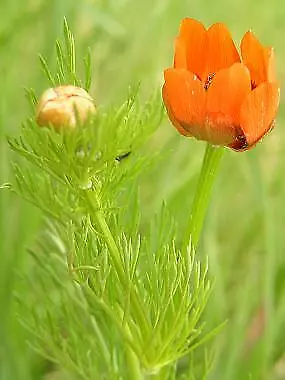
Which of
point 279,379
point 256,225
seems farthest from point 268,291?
Answer: point 256,225

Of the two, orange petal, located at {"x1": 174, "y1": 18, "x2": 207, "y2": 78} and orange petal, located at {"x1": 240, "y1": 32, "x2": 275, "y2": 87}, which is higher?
orange petal, located at {"x1": 174, "y1": 18, "x2": 207, "y2": 78}

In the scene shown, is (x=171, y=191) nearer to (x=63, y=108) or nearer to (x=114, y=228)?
(x=114, y=228)

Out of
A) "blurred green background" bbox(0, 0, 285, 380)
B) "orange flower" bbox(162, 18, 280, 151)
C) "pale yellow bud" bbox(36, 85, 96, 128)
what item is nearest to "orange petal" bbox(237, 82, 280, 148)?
"orange flower" bbox(162, 18, 280, 151)

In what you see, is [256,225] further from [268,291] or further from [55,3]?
[55,3]

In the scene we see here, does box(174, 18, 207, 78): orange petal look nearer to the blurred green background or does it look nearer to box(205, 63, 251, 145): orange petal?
box(205, 63, 251, 145): orange petal

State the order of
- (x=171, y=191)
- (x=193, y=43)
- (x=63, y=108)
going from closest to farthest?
(x=63, y=108), (x=193, y=43), (x=171, y=191)

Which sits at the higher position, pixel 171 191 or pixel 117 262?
pixel 171 191

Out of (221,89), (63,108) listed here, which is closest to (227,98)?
(221,89)
